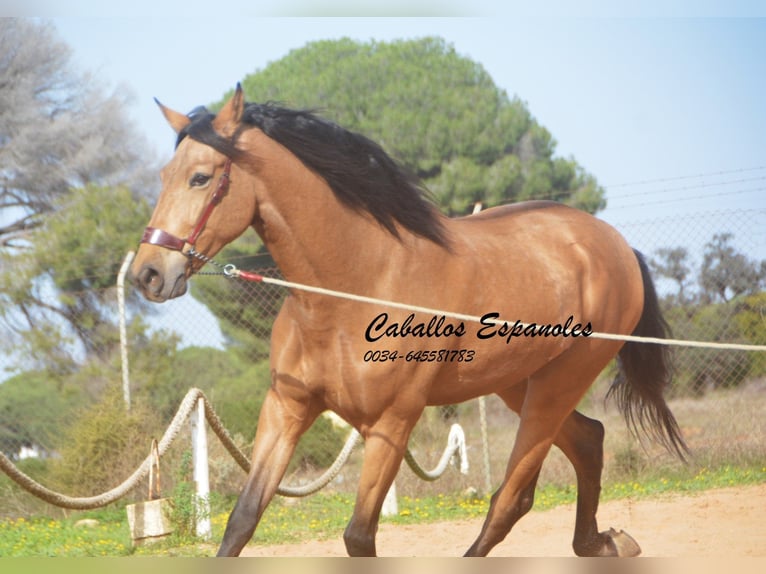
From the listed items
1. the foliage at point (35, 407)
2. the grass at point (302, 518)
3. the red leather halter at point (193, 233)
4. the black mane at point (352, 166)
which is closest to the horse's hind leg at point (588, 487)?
the black mane at point (352, 166)

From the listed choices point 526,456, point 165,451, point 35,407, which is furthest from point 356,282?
point 35,407

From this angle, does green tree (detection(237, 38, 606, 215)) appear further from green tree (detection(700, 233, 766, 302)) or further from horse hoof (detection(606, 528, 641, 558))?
horse hoof (detection(606, 528, 641, 558))

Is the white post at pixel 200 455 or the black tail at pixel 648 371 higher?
the black tail at pixel 648 371

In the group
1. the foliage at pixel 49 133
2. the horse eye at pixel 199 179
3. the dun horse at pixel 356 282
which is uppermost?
the foliage at pixel 49 133

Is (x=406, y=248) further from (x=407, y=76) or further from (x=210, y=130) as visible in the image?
(x=407, y=76)

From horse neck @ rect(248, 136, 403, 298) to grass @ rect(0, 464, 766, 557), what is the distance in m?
2.29

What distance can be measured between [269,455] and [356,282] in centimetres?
72

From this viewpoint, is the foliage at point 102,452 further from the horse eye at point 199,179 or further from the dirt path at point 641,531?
the horse eye at point 199,179

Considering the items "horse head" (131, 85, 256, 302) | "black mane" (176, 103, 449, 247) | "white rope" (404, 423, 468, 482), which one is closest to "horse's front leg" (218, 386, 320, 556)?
"horse head" (131, 85, 256, 302)

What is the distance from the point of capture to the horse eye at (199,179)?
125 inches

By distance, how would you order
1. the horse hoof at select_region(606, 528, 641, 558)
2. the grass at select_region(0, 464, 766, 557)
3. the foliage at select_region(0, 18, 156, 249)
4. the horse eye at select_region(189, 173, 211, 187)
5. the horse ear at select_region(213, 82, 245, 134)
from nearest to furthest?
the horse eye at select_region(189, 173, 211, 187)
the horse ear at select_region(213, 82, 245, 134)
the horse hoof at select_region(606, 528, 641, 558)
the grass at select_region(0, 464, 766, 557)
the foliage at select_region(0, 18, 156, 249)

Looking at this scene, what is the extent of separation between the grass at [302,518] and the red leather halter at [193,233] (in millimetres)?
2441

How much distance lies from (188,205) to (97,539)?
10.6ft

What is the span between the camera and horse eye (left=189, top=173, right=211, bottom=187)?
3.19 metres
